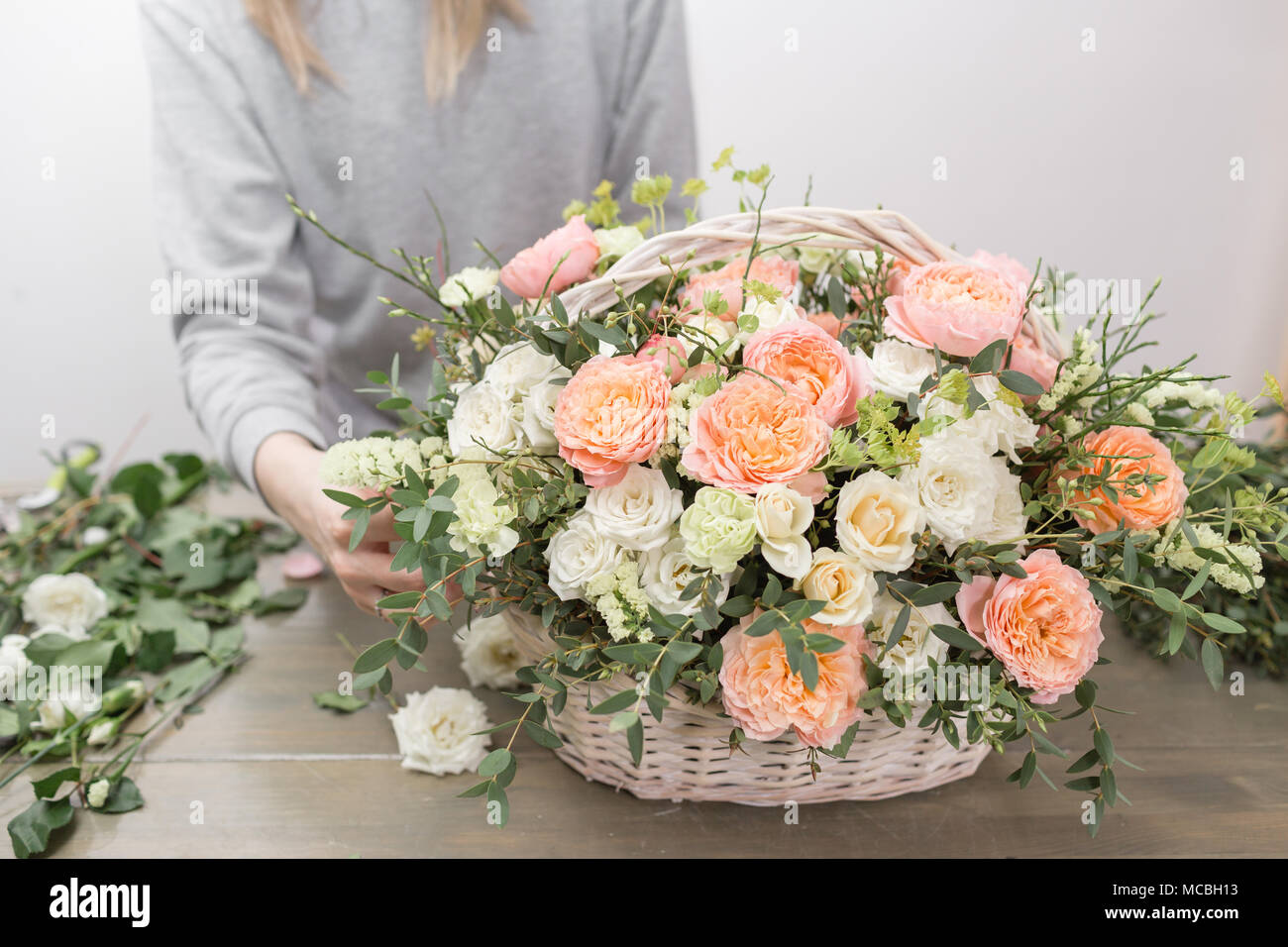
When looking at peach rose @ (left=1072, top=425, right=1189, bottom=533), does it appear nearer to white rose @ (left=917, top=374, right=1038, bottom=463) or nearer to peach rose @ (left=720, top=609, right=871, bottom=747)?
white rose @ (left=917, top=374, right=1038, bottom=463)

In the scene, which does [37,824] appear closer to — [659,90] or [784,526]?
[784,526]

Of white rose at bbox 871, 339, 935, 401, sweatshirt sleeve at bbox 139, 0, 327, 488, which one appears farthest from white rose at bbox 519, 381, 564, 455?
sweatshirt sleeve at bbox 139, 0, 327, 488

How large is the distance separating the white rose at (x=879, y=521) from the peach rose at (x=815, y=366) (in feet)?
0.17

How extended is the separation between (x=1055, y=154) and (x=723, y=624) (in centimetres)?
141

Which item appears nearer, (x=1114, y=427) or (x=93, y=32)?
(x=1114, y=427)

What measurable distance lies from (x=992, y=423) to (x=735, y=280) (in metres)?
0.21

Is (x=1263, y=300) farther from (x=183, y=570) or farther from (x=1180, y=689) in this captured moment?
(x=183, y=570)

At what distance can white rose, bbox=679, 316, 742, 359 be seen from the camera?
531 millimetres

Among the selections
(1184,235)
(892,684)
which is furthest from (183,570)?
(1184,235)

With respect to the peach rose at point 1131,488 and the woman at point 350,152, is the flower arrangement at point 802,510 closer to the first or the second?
the peach rose at point 1131,488

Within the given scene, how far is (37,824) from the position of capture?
578 mm

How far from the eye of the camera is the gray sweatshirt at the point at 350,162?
91 cm

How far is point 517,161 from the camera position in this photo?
1091mm
